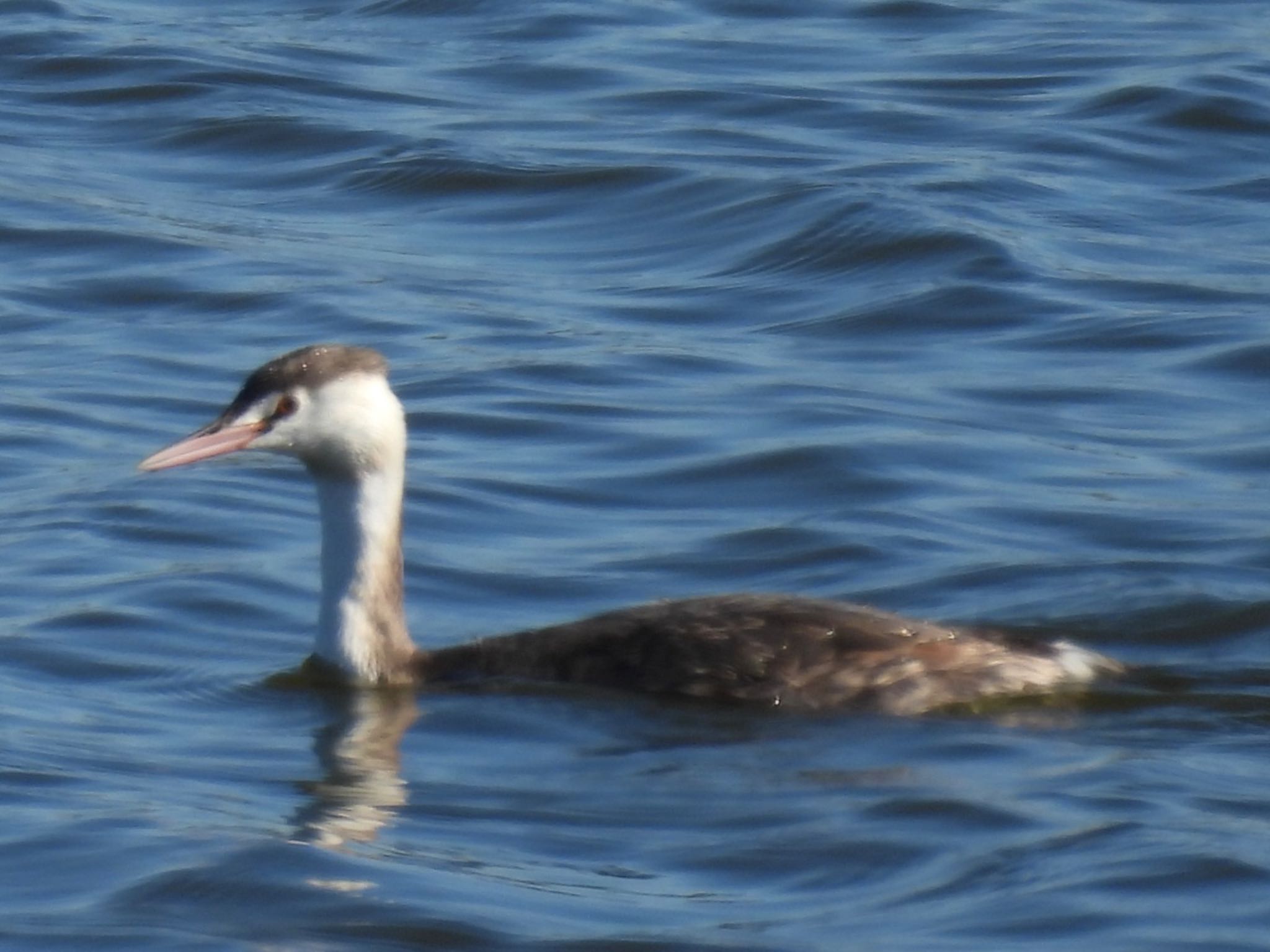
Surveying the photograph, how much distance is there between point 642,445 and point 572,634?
3.15 metres

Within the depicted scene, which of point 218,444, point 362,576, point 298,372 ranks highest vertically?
point 298,372

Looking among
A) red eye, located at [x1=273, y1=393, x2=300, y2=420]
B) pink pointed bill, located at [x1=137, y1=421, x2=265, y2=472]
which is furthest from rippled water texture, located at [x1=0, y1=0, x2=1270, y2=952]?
red eye, located at [x1=273, y1=393, x2=300, y2=420]

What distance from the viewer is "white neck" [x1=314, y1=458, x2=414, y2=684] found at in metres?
9.53

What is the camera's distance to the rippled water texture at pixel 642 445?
7.59m

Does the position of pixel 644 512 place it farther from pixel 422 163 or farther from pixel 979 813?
pixel 422 163

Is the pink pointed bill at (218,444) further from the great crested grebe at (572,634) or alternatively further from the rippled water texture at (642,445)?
the rippled water texture at (642,445)

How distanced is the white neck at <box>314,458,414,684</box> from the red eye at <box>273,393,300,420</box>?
345 millimetres

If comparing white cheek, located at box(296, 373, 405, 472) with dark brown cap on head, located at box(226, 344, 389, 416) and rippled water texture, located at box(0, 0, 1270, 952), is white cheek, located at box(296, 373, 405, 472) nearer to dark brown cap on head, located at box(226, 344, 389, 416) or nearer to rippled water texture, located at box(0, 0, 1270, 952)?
dark brown cap on head, located at box(226, 344, 389, 416)

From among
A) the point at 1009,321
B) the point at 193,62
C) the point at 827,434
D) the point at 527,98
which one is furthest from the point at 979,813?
the point at 193,62

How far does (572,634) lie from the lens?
9.30 meters

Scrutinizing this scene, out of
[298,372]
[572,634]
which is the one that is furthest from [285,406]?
[572,634]

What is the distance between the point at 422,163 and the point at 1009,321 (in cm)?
419

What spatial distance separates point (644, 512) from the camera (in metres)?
11.5

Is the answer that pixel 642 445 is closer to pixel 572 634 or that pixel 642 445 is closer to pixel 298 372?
pixel 572 634
